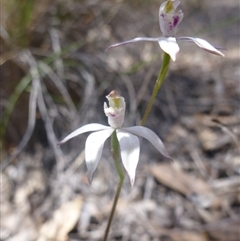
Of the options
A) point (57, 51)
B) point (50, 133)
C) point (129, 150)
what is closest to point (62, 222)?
point (50, 133)

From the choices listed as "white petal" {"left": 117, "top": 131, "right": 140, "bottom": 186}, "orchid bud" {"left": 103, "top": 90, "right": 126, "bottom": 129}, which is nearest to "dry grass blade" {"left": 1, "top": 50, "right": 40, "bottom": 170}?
"orchid bud" {"left": 103, "top": 90, "right": 126, "bottom": 129}

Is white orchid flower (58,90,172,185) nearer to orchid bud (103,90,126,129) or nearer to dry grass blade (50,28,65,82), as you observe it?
orchid bud (103,90,126,129)

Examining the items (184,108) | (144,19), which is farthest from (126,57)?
(184,108)

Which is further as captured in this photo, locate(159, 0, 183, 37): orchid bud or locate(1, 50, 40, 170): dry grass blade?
locate(1, 50, 40, 170): dry grass blade

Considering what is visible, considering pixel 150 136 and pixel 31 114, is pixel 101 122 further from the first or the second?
pixel 150 136

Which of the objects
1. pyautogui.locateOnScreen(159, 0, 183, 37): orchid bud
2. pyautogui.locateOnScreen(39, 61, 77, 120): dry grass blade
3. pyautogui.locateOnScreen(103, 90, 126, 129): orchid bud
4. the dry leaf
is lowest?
the dry leaf

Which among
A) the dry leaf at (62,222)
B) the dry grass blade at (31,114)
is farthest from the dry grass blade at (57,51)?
the dry leaf at (62,222)

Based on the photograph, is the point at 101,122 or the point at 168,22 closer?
the point at 168,22
